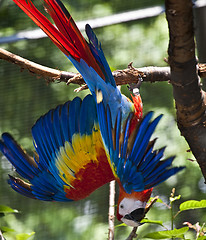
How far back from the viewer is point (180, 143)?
1.12 m

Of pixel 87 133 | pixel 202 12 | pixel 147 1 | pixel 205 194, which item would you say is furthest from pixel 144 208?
pixel 147 1

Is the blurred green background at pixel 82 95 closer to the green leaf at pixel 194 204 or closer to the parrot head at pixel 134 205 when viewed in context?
the green leaf at pixel 194 204

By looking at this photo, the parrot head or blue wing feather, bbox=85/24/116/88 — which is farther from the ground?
blue wing feather, bbox=85/24/116/88

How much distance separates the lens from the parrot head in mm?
603

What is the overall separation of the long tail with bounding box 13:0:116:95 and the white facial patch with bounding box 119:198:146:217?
178mm

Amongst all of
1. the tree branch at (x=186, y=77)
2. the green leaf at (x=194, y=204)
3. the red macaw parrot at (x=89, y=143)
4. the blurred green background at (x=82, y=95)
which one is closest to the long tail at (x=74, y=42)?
the red macaw parrot at (x=89, y=143)

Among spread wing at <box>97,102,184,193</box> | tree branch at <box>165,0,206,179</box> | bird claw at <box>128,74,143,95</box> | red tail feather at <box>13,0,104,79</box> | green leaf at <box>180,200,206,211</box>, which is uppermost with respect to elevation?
red tail feather at <box>13,0,104,79</box>

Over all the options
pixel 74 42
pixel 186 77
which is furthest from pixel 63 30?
pixel 186 77

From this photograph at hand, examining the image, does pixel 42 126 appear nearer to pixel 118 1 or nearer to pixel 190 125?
pixel 190 125

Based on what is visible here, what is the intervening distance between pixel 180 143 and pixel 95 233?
1.17 feet

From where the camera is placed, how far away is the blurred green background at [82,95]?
3.67 ft

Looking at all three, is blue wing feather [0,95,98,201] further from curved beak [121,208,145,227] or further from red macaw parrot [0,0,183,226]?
curved beak [121,208,145,227]

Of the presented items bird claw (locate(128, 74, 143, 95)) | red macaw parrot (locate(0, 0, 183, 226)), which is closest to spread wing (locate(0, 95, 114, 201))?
red macaw parrot (locate(0, 0, 183, 226))

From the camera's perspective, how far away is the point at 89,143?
2.09 feet
